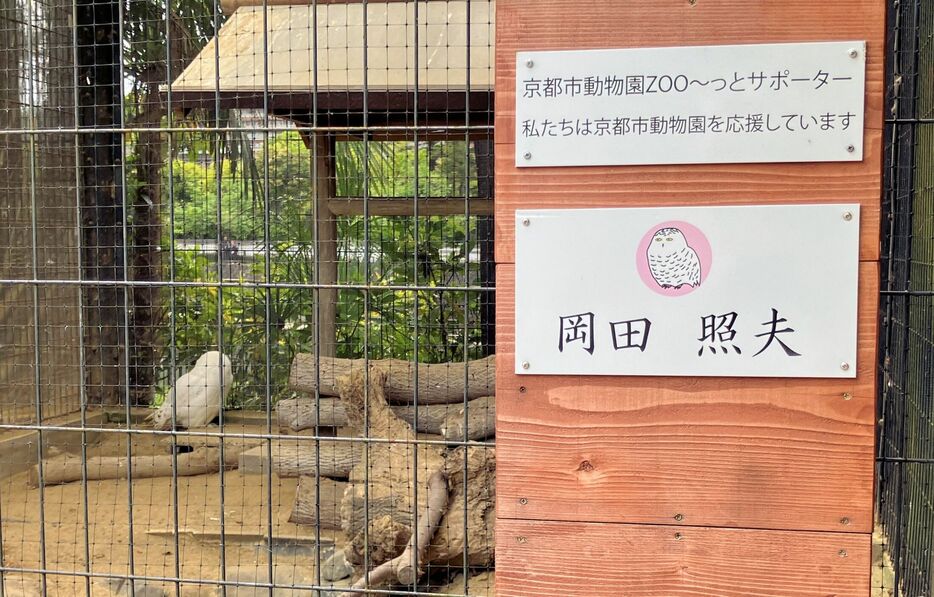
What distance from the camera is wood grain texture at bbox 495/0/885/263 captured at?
2.07 metres

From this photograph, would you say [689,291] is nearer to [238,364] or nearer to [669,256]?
[669,256]

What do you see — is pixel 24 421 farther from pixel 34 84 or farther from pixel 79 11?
pixel 79 11

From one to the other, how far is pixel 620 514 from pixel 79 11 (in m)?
5.97

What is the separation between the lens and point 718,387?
2125mm

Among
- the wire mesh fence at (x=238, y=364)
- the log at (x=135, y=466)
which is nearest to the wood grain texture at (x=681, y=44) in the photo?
the wire mesh fence at (x=238, y=364)

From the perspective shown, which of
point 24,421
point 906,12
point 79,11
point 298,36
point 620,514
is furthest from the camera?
point 79,11

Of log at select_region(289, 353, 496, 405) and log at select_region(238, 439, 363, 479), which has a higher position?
log at select_region(289, 353, 496, 405)

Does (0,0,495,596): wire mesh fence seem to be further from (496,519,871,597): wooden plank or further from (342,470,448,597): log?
(496,519,871,597): wooden plank

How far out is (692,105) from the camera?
210cm

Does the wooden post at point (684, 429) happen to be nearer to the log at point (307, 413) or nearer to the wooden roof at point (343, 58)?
the wooden roof at point (343, 58)

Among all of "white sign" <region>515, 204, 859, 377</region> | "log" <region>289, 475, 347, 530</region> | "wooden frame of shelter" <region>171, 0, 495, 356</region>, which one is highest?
"wooden frame of shelter" <region>171, 0, 495, 356</region>

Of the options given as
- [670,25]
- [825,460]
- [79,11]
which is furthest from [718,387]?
[79,11]

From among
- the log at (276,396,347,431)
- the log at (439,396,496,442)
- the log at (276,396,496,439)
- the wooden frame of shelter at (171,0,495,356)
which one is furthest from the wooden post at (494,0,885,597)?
the log at (276,396,347,431)

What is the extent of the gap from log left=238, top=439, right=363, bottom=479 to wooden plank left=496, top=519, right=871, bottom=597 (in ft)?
9.29
